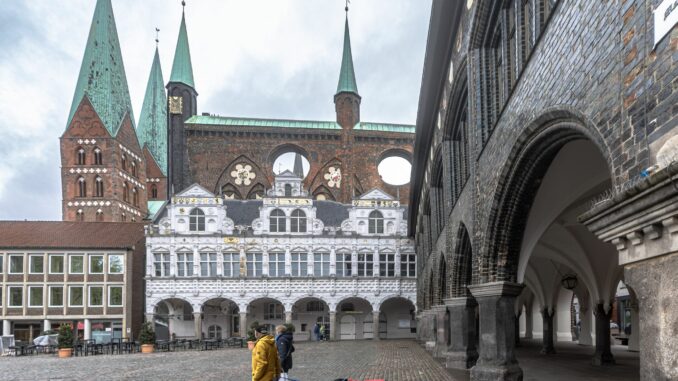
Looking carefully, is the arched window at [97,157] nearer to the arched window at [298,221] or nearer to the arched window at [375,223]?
the arched window at [298,221]

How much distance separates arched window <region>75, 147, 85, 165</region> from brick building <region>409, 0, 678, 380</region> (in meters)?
42.2

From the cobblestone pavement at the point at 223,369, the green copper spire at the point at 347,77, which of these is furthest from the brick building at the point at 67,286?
the green copper spire at the point at 347,77

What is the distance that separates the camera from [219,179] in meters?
46.2

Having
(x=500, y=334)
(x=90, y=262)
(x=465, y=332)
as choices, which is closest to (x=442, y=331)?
(x=465, y=332)

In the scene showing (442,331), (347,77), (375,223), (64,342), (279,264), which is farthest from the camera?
(347,77)

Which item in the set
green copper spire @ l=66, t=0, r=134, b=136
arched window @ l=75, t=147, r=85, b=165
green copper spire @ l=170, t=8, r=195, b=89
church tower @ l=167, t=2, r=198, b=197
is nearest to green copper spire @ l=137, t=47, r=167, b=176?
green copper spire @ l=66, t=0, r=134, b=136

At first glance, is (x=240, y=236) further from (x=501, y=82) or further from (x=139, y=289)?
(x=501, y=82)

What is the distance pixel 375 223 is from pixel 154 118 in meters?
49.1

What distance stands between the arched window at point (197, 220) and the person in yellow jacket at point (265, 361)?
29612 mm

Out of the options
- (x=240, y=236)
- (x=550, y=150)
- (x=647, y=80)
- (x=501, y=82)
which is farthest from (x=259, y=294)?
(x=647, y=80)

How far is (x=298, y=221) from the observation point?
36.9 m

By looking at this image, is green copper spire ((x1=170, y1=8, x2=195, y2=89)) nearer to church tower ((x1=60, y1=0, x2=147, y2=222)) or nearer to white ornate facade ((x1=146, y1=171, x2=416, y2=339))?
church tower ((x1=60, y1=0, x2=147, y2=222))

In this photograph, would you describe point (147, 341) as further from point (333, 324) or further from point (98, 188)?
point (98, 188)

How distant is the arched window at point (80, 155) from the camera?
53.8m
